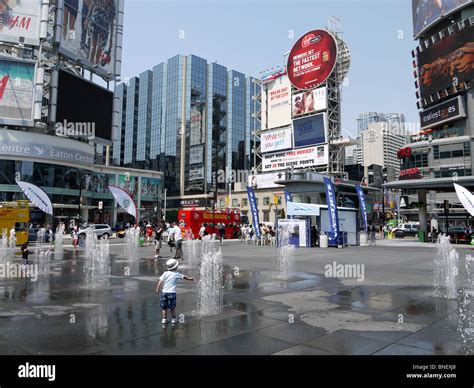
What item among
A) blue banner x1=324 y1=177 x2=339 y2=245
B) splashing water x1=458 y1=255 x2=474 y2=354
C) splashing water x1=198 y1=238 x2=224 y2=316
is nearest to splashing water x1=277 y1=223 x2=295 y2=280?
splashing water x1=198 y1=238 x2=224 y2=316

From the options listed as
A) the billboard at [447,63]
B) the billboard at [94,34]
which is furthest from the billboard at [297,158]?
the billboard at [94,34]

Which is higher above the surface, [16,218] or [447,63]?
[447,63]

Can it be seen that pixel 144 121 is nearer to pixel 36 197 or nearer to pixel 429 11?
pixel 429 11

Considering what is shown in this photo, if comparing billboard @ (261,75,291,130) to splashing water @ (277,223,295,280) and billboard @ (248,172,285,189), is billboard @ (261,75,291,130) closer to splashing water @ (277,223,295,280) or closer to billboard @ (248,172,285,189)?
billboard @ (248,172,285,189)

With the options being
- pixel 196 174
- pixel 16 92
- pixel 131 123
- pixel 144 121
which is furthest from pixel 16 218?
pixel 131 123

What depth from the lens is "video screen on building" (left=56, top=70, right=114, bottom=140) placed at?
51.1m

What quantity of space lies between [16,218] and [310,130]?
40.6 metres

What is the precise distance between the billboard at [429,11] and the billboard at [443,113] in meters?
11.3

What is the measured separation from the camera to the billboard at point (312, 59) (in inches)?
2062

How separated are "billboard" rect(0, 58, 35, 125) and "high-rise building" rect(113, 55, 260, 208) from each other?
50564mm

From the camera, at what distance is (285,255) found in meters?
21.1

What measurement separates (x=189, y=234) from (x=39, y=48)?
34.3 metres

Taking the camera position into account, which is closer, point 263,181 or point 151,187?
point 263,181
